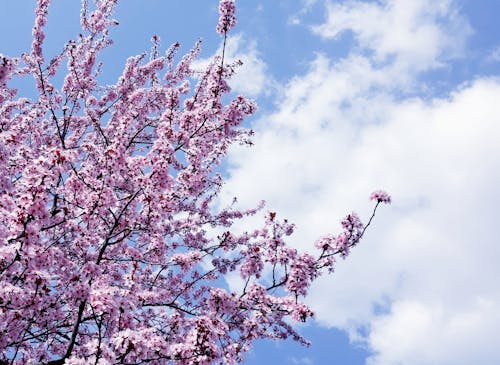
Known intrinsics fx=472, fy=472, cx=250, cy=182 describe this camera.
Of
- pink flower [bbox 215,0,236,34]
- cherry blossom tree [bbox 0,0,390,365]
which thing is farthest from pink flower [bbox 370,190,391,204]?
pink flower [bbox 215,0,236,34]

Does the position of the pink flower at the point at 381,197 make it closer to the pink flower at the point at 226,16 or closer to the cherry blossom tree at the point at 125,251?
the cherry blossom tree at the point at 125,251

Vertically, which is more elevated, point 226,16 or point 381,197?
point 226,16

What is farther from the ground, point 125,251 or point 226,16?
point 226,16

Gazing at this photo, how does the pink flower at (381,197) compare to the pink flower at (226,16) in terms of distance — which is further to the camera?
the pink flower at (226,16)

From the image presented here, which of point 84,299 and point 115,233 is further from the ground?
point 115,233

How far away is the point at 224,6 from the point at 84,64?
21.6 ft

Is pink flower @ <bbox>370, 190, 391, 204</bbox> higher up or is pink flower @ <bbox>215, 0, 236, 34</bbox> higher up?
pink flower @ <bbox>215, 0, 236, 34</bbox>

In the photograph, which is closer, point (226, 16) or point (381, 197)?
point (381, 197)

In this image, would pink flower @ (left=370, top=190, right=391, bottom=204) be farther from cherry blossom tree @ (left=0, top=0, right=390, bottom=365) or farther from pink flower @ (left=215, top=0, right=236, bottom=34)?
pink flower @ (left=215, top=0, right=236, bottom=34)

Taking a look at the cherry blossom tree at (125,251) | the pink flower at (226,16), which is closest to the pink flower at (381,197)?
the cherry blossom tree at (125,251)

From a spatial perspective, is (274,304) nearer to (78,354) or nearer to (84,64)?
(78,354)

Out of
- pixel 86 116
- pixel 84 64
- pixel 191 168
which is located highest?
pixel 84 64

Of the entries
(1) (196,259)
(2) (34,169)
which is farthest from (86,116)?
(2) (34,169)

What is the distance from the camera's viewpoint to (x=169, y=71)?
17000 millimetres
